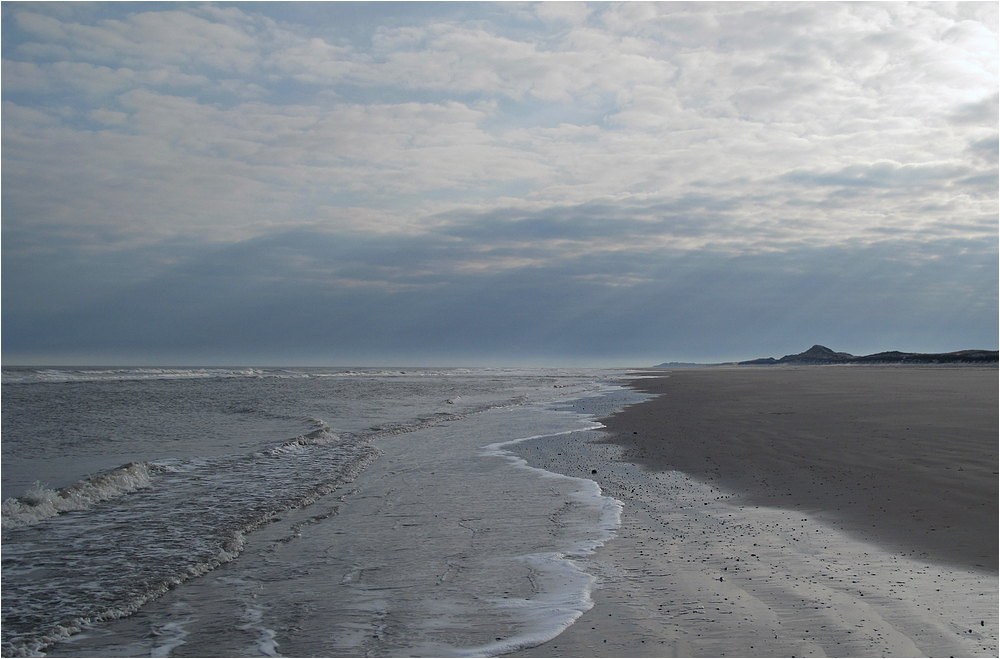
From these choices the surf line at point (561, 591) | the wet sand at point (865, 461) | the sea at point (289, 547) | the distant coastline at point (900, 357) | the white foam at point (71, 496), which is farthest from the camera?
the distant coastline at point (900, 357)

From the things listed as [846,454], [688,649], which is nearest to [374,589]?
[688,649]

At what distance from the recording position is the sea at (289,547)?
423cm

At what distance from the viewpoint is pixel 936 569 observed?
16.3 ft

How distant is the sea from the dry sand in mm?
503

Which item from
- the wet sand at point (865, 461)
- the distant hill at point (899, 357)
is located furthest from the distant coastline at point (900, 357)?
the wet sand at point (865, 461)

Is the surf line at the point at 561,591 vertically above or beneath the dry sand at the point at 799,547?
beneath

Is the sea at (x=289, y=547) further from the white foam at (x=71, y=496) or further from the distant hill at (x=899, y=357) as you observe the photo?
the distant hill at (x=899, y=357)

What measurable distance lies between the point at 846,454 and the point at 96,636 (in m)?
10.7

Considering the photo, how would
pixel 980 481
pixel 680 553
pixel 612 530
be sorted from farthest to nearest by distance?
pixel 980 481
pixel 612 530
pixel 680 553

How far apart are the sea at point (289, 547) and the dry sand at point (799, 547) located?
1.65 feet

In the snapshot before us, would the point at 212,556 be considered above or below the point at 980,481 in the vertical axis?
below

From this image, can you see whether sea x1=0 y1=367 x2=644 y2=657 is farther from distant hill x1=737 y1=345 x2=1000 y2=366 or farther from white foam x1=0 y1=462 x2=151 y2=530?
distant hill x1=737 y1=345 x2=1000 y2=366

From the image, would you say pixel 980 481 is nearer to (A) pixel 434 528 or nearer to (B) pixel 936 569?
(B) pixel 936 569

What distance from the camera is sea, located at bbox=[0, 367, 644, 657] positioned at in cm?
423
